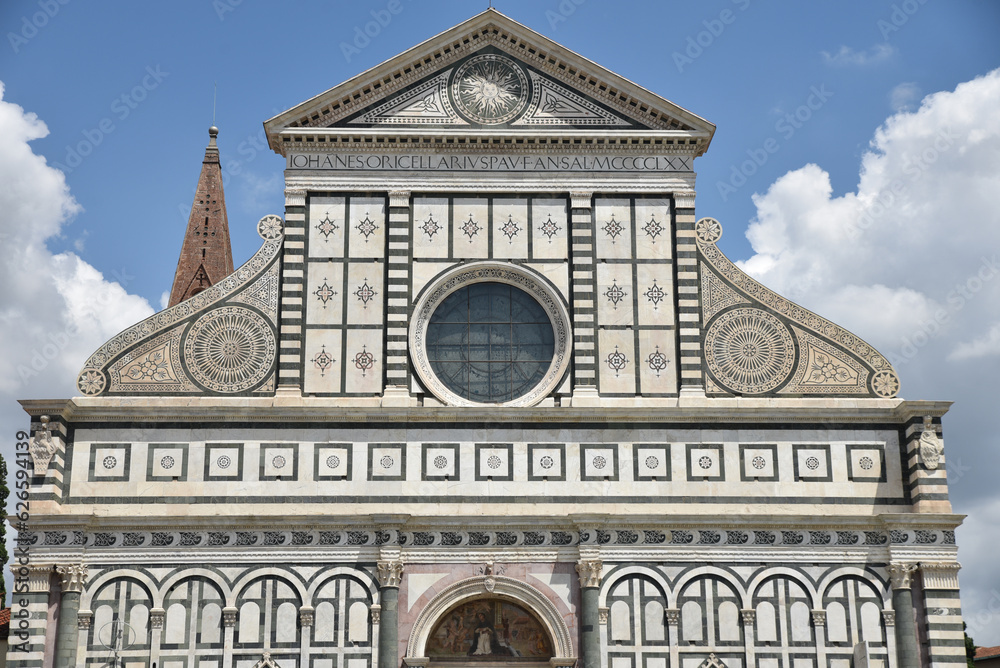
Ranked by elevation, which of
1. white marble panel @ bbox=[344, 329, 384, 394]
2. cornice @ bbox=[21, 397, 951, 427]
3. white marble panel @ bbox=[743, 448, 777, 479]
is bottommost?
white marble panel @ bbox=[743, 448, 777, 479]

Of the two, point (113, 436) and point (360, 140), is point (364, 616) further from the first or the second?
point (360, 140)

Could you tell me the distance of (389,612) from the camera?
2062 cm

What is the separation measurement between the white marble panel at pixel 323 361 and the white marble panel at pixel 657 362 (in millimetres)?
5460

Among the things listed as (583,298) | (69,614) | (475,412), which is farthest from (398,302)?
(69,614)

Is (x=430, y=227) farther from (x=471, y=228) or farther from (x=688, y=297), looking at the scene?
(x=688, y=297)

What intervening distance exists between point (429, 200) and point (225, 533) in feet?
23.5

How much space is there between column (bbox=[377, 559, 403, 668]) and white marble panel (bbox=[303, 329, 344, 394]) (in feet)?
11.0

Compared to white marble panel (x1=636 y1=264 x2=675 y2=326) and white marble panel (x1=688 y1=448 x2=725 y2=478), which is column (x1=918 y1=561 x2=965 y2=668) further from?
white marble panel (x1=636 y1=264 x2=675 y2=326)

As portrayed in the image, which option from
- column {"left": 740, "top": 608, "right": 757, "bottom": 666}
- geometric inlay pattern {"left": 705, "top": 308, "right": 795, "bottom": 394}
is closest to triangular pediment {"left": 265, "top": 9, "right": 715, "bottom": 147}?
geometric inlay pattern {"left": 705, "top": 308, "right": 795, "bottom": 394}

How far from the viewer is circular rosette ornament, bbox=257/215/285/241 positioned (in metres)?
23.0

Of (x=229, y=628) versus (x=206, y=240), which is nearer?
(x=229, y=628)

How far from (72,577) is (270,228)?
7130mm

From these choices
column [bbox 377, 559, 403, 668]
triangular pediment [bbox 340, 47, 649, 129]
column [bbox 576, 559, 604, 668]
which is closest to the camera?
column [bbox 377, 559, 403, 668]

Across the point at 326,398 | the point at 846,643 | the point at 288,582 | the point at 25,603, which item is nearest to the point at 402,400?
the point at 326,398
